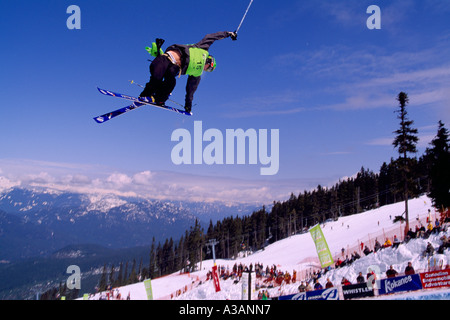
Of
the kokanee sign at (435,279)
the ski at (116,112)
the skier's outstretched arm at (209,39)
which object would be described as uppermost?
the skier's outstretched arm at (209,39)

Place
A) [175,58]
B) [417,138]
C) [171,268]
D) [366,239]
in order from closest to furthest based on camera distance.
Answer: [175,58], [417,138], [366,239], [171,268]

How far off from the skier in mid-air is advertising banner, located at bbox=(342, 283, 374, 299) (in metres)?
11.3

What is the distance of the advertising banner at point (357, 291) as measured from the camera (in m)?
12.2

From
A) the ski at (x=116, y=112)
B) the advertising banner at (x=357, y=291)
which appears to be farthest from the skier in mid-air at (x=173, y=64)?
the advertising banner at (x=357, y=291)

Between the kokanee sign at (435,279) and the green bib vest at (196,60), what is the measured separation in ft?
38.3

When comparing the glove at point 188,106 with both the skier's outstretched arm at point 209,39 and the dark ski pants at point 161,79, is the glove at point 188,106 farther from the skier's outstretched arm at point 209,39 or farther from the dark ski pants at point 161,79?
the skier's outstretched arm at point 209,39

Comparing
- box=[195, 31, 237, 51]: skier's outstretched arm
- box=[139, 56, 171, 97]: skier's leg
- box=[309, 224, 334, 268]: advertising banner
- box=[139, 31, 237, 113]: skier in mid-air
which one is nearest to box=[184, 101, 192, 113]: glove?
box=[139, 31, 237, 113]: skier in mid-air

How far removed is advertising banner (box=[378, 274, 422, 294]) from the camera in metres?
11.5

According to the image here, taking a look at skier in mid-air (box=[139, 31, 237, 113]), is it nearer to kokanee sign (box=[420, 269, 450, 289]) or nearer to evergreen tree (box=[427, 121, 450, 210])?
kokanee sign (box=[420, 269, 450, 289])
